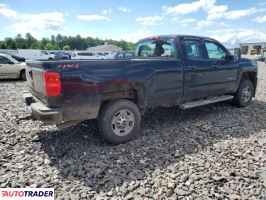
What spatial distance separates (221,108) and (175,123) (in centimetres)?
200

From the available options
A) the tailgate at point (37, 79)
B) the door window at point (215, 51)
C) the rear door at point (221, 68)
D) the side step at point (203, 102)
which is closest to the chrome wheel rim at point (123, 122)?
the tailgate at point (37, 79)

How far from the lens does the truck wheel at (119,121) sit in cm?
439

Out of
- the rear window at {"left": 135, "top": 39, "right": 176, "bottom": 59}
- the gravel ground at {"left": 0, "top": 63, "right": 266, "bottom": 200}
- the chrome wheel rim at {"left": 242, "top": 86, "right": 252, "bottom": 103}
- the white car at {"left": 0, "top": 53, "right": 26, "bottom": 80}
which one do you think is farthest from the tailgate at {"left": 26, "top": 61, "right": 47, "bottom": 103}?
the white car at {"left": 0, "top": 53, "right": 26, "bottom": 80}

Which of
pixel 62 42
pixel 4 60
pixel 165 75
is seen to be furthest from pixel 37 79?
pixel 62 42

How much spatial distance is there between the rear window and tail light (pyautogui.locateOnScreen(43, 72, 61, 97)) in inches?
103

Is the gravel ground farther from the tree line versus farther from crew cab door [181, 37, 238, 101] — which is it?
the tree line

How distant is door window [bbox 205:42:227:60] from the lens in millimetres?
6205

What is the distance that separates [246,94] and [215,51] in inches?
70.1

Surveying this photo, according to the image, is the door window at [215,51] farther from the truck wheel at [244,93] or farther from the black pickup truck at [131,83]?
the truck wheel at [244,93]

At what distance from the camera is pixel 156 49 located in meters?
5.99

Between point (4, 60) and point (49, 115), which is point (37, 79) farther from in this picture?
point (4, 60)

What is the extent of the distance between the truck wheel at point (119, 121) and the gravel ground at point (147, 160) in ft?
0.57

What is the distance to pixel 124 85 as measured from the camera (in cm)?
449

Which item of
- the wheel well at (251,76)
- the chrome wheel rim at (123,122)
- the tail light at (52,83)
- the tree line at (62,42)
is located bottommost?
the chrome wheel rim at (123,122)
